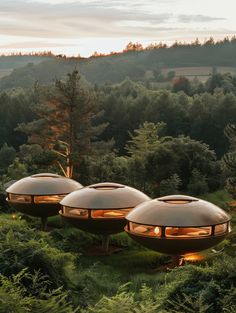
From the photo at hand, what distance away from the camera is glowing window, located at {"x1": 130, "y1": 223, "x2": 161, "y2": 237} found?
13377mm

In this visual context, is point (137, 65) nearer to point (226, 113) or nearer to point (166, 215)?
point (226, 113)

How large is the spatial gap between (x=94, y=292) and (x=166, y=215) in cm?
314

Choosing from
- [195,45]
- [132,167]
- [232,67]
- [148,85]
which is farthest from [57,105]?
[195,45]

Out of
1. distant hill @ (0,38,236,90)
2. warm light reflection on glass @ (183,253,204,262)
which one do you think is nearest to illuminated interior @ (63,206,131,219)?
warm light reflection on glass @ (183,253,204,262)

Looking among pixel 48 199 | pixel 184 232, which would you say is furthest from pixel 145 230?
pixel 48 199

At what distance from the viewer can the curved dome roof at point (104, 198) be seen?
15766 mm

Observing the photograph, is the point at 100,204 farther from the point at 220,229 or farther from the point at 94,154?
the point at 94,154

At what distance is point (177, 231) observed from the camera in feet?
43.7

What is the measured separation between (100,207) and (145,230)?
7.67 ft

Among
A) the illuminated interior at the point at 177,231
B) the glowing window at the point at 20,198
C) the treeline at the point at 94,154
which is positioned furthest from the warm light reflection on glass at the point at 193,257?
the treeline at the point at 94,154

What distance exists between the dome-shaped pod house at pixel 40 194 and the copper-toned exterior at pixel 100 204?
1.87 metres

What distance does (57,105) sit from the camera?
1490 inches

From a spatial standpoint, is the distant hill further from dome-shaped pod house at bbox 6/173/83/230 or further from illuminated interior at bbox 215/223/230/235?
illuminated interior at bbox 215/223/230/235

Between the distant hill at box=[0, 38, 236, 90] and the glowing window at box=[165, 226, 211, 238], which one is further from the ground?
the distant hill at box=[0, 38, 236, 90]
